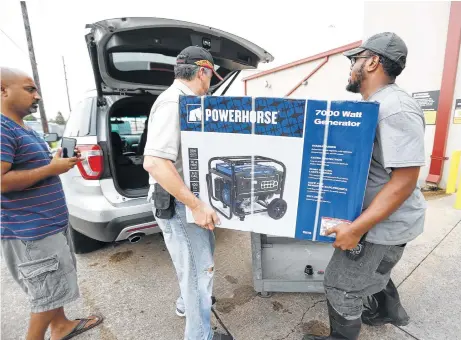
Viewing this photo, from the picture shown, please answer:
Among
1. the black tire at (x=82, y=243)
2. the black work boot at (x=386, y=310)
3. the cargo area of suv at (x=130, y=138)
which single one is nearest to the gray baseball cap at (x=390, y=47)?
the black work boot at (x=386, y=310)

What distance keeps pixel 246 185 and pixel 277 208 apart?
19cm

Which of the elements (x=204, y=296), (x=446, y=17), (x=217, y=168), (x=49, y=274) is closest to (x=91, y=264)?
(x=49, y=274)

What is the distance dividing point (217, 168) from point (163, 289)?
61.4 inches

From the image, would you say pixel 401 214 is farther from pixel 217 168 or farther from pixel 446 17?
pixel 446 17

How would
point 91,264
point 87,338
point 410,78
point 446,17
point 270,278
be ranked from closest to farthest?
point 87,338 → point 270,278 → point 91,264 → point 446,17 → point 410,78

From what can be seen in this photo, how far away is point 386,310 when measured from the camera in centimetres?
179

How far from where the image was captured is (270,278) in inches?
83.0

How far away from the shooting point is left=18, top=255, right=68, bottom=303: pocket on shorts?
146 cm

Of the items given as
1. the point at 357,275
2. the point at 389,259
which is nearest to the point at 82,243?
the point at 357,275

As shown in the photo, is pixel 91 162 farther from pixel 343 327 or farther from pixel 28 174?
pixel 343 327

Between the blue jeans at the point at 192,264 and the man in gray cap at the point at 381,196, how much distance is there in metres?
0.69

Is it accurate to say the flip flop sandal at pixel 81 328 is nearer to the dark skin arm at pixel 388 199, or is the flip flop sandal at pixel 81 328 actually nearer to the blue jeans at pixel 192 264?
the blue jeans at pixel 192 264

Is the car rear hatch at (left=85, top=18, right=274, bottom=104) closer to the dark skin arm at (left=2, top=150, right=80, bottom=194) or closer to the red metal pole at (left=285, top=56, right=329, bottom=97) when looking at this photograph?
the dark skin arm at (left=2, top=150, right=80, bottom=194)

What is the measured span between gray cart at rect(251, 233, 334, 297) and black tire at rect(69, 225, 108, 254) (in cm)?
196
